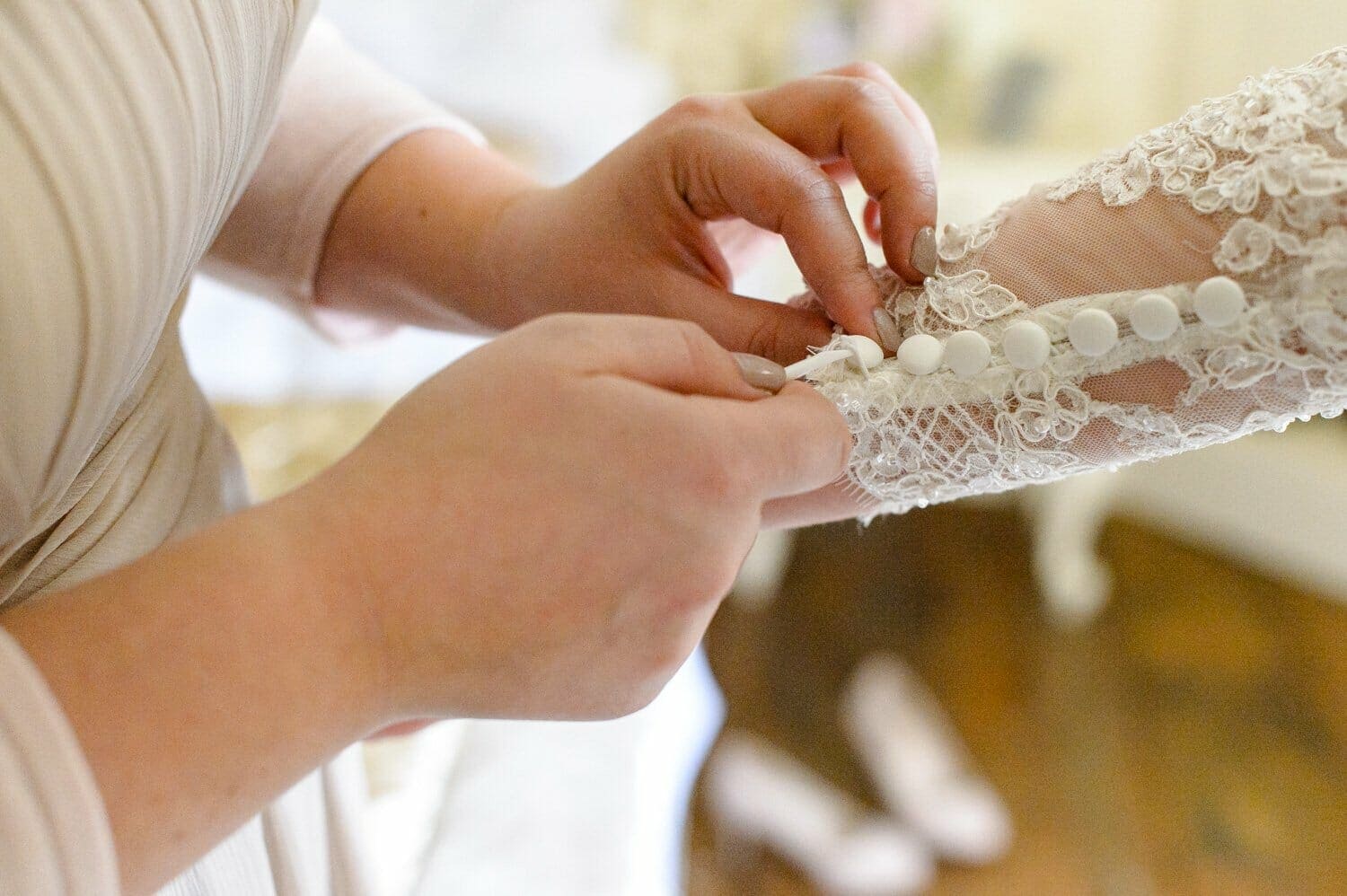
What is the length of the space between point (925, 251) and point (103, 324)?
1.39ft

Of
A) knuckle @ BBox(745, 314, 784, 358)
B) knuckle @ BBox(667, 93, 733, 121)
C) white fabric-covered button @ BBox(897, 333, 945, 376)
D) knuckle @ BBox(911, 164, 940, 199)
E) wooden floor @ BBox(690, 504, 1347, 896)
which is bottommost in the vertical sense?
wooden floor @ BBox(690, 504, 1347, 896)

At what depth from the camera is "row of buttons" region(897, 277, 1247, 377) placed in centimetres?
50

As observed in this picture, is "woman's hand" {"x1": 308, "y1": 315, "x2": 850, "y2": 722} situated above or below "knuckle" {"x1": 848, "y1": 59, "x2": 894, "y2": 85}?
below

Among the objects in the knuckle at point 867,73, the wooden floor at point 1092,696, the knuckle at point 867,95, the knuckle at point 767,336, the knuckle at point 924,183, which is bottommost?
the wooden floor at point 1092,696

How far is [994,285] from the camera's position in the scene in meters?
0.59

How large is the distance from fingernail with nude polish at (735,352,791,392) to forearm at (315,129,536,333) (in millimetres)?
301

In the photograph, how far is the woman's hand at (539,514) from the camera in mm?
426

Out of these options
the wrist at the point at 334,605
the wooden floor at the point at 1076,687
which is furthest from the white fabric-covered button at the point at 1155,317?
the wooden floor at the point at 1076,687

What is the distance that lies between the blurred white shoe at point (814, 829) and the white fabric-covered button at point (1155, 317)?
1.24 m

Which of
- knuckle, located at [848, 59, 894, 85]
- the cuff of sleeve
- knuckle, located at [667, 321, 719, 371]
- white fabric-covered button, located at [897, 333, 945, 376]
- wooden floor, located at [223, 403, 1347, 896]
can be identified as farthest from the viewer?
wooden floor, located at [223, 403, 1347, 896]

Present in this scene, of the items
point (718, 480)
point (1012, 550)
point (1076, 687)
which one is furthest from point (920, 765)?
point (718, 480)

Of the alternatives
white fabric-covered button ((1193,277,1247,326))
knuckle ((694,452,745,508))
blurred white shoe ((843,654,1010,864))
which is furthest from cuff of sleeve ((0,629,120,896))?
blurred white shoe ((843,654,1010,864))

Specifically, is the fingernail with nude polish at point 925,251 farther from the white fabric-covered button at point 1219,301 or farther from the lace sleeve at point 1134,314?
the white fabric-covered button at point 1219,301

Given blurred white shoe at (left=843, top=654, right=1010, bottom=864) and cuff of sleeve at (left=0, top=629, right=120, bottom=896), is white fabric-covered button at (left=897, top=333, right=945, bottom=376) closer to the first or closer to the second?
cuff of sleeve at (left=0, top=629, right=120, bottom=896)
